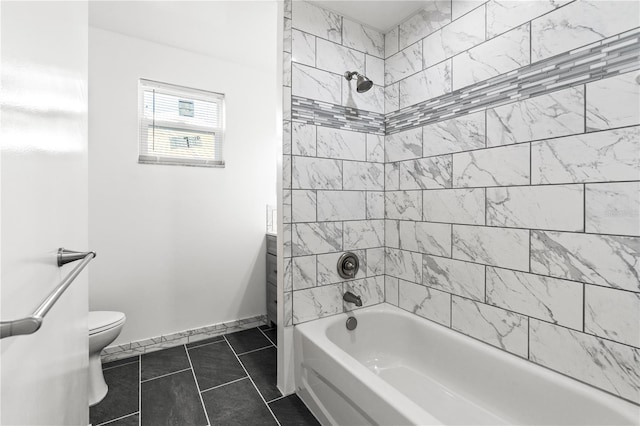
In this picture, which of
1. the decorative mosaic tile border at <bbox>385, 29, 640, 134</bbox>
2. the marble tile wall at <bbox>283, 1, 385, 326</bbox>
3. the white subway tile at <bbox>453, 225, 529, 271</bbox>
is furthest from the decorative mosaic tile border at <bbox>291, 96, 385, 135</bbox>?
the white subway tile at <bbox>453, 225, 529, 271</bbox>

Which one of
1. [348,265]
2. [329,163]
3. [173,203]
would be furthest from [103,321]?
[329,163]

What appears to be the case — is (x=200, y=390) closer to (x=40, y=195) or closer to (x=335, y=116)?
(x=40, y=195)

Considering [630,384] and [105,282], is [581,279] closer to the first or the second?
[630,384]

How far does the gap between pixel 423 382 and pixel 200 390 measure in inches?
55.4

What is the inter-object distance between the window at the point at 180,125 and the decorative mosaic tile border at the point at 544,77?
1.84 m

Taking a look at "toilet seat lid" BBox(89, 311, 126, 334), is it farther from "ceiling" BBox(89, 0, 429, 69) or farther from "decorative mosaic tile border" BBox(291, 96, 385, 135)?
"ceiling" BBox(89, 0, 429, 69)

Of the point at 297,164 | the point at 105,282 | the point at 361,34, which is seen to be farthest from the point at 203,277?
the point at 361,34

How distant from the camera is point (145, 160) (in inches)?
93.7

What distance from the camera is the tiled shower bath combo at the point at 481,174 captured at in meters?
1.14

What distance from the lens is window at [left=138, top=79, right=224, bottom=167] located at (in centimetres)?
243

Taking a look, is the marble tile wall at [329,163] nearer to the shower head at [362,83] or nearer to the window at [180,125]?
the shower head at [362,83]

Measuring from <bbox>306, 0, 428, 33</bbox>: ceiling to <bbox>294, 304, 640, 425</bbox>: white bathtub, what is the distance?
6.74 feet

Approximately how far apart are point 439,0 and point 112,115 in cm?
249

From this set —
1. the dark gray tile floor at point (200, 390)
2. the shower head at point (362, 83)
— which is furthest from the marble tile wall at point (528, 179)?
the dark gray tile floor at point (200, 390)
